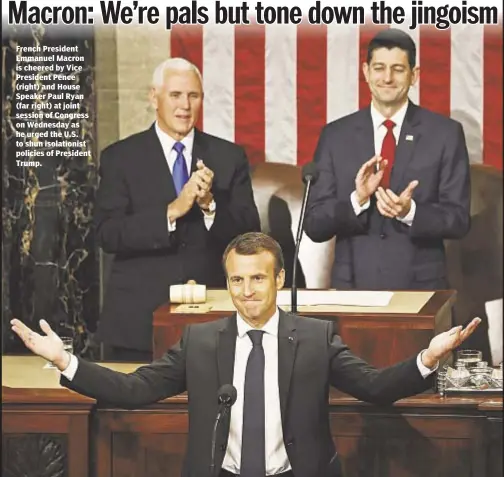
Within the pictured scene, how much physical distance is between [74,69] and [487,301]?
2.39m

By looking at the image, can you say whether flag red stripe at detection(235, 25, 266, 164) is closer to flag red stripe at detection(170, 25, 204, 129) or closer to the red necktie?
flag red stripe at detection(170, 25, 204, 129)

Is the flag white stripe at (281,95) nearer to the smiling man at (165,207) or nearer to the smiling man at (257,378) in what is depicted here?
the smiling man at (165,207)

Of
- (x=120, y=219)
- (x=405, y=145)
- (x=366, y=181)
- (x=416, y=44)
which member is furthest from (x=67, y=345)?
(x=416, y=44)

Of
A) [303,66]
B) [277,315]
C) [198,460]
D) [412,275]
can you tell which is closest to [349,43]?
[303,66]

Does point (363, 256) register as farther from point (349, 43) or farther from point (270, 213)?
point (349, 43)

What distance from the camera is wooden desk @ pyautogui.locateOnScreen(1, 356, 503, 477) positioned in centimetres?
512

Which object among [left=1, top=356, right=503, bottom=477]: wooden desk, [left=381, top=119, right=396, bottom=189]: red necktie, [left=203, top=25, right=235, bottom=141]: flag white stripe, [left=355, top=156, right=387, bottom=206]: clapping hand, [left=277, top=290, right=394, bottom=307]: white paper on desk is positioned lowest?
[left=1, top=356, right=503, bottom=477]: wooden desk

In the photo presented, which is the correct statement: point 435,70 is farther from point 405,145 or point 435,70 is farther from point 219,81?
point 219,81

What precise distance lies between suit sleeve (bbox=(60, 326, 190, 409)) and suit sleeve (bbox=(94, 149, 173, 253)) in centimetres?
150

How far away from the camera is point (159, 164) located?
20.7 feet

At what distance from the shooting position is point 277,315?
15.7 feet

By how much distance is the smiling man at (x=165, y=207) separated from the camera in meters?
6.27

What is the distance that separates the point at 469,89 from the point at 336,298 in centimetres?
135

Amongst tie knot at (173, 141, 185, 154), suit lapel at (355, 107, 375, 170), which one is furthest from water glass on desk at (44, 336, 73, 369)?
suit lapel at (355, 107, 375, 170)
